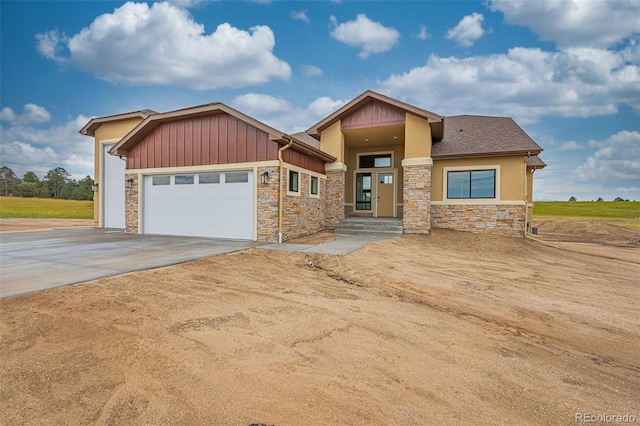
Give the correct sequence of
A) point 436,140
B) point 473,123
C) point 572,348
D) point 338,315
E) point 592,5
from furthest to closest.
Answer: point 473,123 < point 436,140 < point 592,5 < point 338,315 < point 572,348

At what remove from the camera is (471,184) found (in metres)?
12.5

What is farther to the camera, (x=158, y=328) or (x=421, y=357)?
(x=158, y=328)

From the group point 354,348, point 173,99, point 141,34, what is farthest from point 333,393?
point 173,99

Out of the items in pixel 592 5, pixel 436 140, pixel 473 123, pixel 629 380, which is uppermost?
pixel 592 5

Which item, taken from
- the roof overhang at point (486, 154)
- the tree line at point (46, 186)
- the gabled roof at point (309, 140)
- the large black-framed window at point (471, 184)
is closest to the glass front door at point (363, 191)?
the gabled roof at point (309, 140)

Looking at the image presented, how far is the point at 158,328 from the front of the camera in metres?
3.27

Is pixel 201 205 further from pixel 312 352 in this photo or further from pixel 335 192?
pixel 312 352

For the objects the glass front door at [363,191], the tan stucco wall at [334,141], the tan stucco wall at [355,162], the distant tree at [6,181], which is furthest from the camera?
the distant tree at [6,181]

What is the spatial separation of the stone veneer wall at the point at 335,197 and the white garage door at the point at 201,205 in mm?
4092

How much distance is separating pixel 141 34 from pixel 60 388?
48.9ft

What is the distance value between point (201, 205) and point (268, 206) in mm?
3084

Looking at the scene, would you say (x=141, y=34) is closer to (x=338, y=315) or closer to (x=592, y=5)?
(x=338, y=315)

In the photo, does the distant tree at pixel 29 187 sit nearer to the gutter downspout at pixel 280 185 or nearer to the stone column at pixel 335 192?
the stone column at pixel 335 192

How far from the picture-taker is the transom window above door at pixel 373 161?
50.1ft
